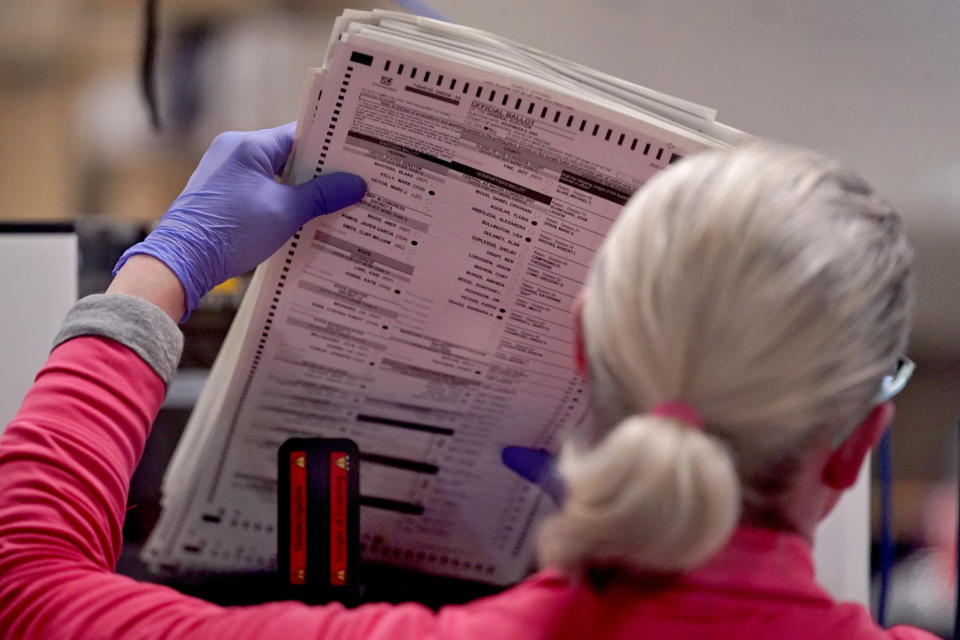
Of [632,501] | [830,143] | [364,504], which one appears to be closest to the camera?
[632,501]

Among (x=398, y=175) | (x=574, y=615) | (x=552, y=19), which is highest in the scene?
(x=552, y=19)

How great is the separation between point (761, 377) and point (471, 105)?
1.06 ft

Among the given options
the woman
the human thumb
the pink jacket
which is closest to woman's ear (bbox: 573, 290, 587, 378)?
the woman

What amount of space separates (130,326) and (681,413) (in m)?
0.39

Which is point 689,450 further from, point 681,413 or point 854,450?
point 854,450

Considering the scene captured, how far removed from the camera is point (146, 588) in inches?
19.1

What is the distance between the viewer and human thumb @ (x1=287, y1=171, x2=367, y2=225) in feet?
2.03

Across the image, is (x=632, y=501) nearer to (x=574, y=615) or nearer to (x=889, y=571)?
(x=574, y=615)

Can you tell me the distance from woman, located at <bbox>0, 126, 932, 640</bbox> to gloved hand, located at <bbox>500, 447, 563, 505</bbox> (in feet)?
1.04

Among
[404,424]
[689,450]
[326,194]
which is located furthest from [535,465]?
[689,450]

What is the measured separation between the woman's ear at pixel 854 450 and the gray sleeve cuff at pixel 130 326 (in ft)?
1.44

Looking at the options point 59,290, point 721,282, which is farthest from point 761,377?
point 59,290

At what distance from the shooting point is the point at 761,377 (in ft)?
1.19

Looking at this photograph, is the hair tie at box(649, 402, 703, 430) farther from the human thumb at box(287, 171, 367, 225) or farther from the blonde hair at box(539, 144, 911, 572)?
the human thumb at box(287, 171, 367, 225)
